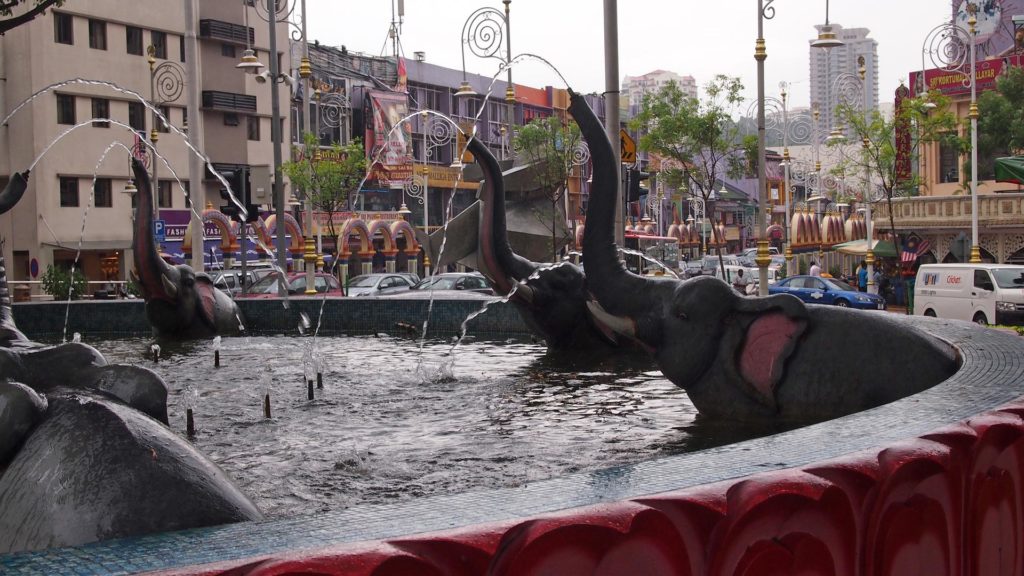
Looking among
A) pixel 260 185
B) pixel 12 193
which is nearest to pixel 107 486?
pixel 12 193

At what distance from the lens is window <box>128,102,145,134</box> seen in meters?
49.2

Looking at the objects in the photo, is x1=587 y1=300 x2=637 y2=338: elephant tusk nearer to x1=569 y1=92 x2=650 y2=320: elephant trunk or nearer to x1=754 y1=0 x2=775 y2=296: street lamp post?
x1=569 y1=92 x2=650 y2=320: elephant trunk

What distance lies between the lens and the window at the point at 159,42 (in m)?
50.7

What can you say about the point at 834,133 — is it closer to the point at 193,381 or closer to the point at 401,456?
the point at 193,381

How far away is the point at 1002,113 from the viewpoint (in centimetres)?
4697

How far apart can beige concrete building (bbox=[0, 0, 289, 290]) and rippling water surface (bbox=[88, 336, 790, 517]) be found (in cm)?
2953

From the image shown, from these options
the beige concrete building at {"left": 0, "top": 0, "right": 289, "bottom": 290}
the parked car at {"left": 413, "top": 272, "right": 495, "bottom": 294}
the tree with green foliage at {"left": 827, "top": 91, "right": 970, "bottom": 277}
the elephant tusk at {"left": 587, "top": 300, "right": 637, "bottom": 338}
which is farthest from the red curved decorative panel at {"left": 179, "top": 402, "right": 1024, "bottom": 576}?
the beige concrete building at {"left": 0, "top": 0, "right": 289, "bottom": 290}

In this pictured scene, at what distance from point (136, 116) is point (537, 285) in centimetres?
4229

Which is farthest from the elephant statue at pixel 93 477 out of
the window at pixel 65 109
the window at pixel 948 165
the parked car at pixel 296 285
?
the window at pixel 948 165

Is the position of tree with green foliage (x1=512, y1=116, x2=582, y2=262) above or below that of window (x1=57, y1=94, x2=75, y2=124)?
below

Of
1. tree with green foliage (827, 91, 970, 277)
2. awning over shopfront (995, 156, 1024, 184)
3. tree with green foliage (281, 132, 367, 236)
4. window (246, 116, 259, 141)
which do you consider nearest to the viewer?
awning over shopfront (995, 156, 1024, 184)

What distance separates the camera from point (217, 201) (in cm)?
5366

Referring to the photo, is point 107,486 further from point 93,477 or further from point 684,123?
point 684,123

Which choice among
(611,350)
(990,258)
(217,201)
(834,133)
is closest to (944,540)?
(611,350)
